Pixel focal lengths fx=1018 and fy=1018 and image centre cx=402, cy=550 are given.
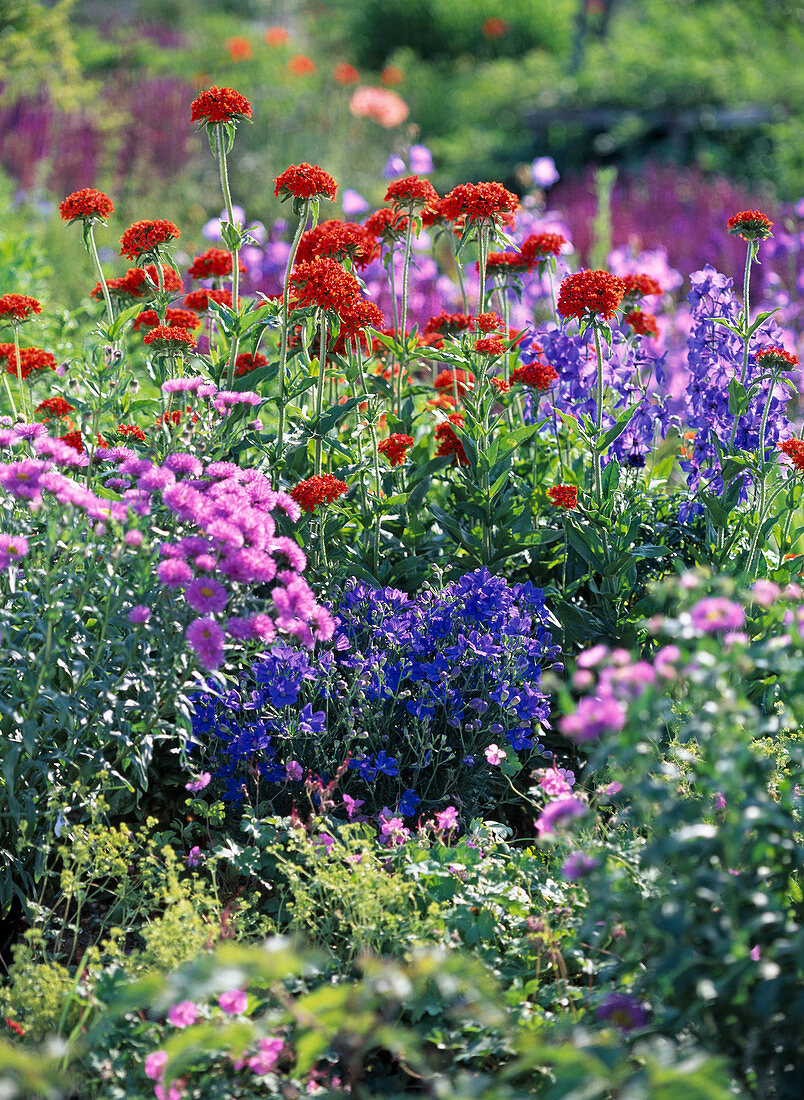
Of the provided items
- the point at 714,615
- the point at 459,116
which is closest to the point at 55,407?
the point at 714,615

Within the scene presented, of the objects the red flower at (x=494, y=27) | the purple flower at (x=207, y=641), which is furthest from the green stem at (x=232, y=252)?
the red flower at (x=494, y=27)

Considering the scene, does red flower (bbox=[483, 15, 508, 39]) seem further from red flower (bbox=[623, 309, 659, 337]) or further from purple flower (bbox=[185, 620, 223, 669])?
purple flower (bbox=[185, 620, 223, 669])

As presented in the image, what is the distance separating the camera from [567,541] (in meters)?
2.87

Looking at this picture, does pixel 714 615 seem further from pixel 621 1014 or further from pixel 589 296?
pixel 589 296

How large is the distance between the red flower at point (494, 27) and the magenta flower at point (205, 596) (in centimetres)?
1384

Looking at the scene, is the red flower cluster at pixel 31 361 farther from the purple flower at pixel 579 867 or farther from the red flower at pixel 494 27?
the red flower at pixel 494 27

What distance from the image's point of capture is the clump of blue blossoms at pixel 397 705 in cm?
241

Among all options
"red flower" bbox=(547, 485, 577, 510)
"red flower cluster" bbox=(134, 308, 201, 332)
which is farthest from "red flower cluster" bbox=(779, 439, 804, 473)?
"red flower cluster" bbox=(134, 308, 201, 332)

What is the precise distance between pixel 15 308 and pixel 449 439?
123cm

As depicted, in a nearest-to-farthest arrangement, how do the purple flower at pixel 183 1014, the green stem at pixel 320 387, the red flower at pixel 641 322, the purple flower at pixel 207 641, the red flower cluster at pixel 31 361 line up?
the purple flower at pixel 183 1014 < the purple flower at pixel 207 641 < the green stem at pixel 320 387 < the red flower cluster at pixel 31 361 < the red flower at pixel 641 322

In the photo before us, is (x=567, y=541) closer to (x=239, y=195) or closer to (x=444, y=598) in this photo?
(x=444, y=598)

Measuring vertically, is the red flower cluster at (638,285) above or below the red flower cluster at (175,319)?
above

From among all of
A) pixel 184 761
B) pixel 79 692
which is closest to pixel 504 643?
pixel 184 761

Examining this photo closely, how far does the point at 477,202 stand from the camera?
2672 millimetres
